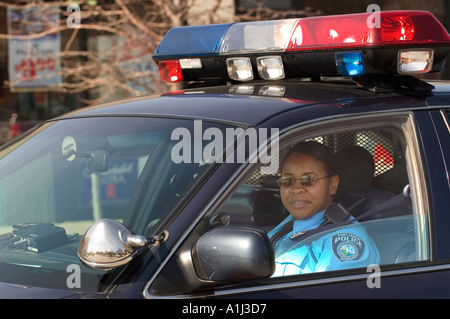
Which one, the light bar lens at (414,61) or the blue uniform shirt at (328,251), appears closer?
the blue uniform shirt at (328,251)

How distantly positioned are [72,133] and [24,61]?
7.91 metres

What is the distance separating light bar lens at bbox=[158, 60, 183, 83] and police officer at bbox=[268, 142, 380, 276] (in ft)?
2.95

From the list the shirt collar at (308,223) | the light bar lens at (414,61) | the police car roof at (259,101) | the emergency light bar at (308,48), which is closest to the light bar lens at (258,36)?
the emergency light bar at (308,48)

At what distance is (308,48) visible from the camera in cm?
279

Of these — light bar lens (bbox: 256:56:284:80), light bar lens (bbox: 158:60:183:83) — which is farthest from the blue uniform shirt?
light bar lens (bbox: 158:60:183:83)

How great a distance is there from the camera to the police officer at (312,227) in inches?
93.3

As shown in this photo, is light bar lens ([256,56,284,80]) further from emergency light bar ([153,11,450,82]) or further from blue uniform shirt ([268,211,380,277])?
blue uniform shirt ([268,211,380,277])

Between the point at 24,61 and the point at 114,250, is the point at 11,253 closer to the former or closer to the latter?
the point at 114,250

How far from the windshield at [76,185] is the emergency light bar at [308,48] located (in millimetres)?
478

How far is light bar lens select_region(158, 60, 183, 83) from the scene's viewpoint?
10.6 feet

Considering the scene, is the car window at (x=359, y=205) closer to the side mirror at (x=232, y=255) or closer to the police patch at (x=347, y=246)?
the police patch at (x=347, y=246)

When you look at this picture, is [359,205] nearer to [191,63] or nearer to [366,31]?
[366,31]

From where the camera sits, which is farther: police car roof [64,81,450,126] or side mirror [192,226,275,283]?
police car roof [64,81,450,126]
